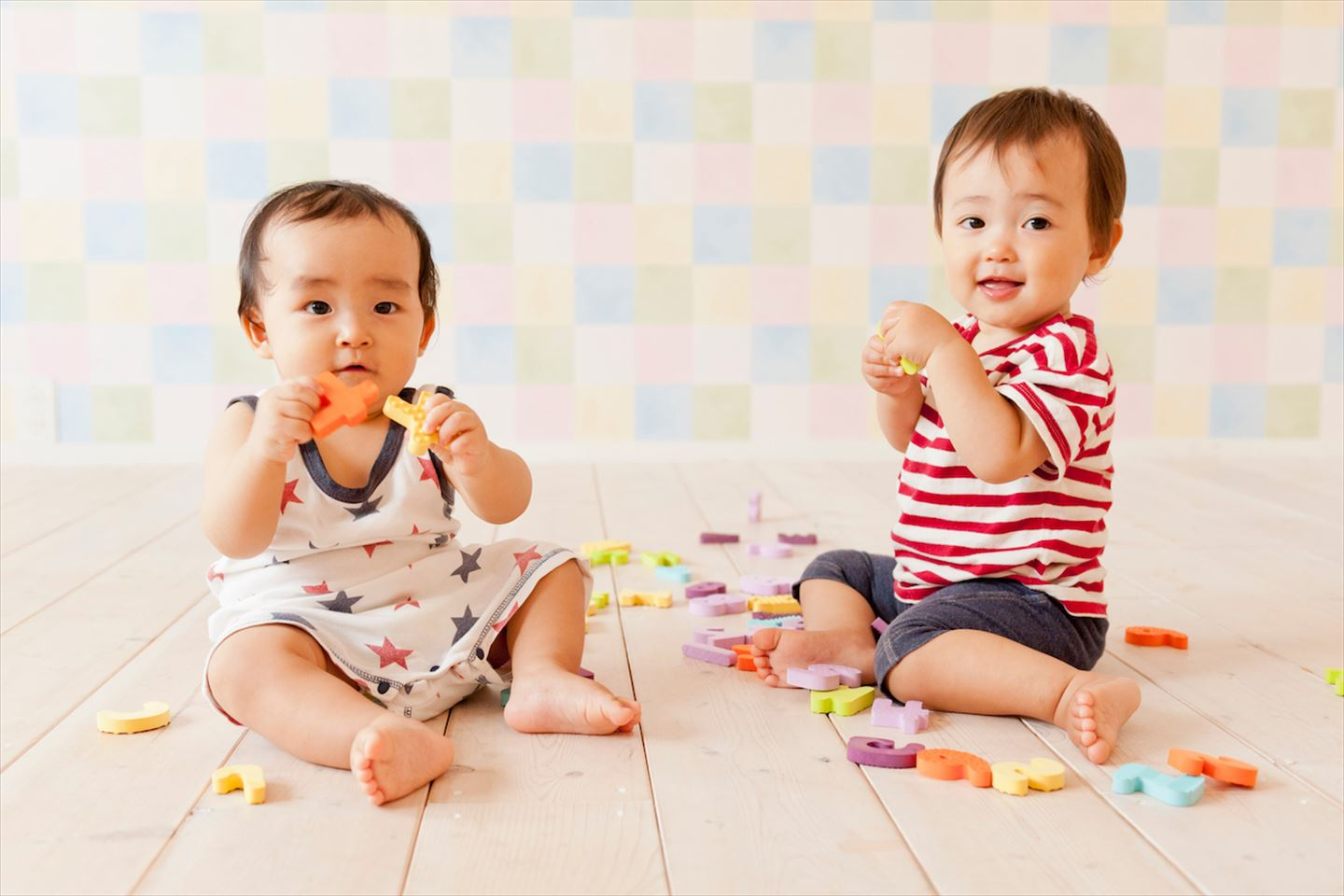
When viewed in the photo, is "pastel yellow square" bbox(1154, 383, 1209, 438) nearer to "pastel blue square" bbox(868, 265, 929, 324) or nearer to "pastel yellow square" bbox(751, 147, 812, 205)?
"pastel blue square" bbox(868, 265, 929, 324)

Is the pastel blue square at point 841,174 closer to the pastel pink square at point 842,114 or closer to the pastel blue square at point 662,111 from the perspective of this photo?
the pastel pink square at point 842,114

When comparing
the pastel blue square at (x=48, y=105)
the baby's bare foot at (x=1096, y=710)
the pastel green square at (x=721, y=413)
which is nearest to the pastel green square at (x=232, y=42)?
the pastel blue square at (x=48, y=105)

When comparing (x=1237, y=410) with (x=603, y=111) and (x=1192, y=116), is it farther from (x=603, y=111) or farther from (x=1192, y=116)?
(x=603, y=111)

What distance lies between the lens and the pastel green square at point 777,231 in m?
2.93

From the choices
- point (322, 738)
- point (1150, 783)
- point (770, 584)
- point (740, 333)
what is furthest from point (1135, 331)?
point (322, 738)

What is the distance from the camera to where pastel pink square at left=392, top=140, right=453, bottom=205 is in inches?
113

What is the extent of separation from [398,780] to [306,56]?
2224 millimetres

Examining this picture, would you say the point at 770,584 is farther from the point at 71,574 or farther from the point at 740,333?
the point at 740,333

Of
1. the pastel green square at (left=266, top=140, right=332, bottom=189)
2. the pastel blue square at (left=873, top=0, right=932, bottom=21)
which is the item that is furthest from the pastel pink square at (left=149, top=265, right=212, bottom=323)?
the pastel blue square at (left=873, top=0, right=932, bottom=21)

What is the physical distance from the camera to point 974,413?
1.15 m

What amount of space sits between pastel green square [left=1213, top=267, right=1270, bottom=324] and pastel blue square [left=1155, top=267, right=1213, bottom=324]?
0.02 metres

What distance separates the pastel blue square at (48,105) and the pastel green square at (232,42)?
0.95 feet

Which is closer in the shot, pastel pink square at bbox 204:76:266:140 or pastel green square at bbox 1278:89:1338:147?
pastel pink square at bbox 204:76:266:140

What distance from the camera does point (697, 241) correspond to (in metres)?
2.93
